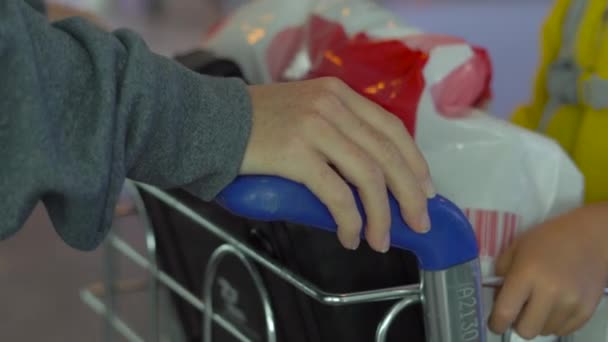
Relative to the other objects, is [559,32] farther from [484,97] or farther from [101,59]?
[101,59]

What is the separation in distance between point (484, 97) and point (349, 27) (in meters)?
0.14

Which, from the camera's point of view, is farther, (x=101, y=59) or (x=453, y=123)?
(x=453, y=123)

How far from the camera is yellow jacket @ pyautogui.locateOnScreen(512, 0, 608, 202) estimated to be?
0.80 metres

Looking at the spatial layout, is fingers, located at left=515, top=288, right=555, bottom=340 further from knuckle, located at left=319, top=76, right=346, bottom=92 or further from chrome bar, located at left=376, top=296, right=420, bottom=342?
knuckle, located at left=319, top=76, right=346, bottom=92

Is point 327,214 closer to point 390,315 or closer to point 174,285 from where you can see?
point 390,315

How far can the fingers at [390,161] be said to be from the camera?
51 centimetres

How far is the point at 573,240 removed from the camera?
0.64 m

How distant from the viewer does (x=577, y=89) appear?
0.84m

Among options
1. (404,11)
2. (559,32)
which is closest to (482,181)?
(559,32)

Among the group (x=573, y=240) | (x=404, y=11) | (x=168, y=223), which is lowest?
(x=404, y=11)

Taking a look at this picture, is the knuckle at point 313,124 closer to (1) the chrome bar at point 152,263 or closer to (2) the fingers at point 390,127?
(2) the fingers at point 390,127

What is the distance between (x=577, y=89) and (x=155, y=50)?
0.89m

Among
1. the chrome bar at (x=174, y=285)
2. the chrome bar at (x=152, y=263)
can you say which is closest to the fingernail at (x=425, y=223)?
the chrome bar at (x=174, y=285)

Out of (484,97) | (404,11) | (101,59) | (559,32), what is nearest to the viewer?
(101,59)
